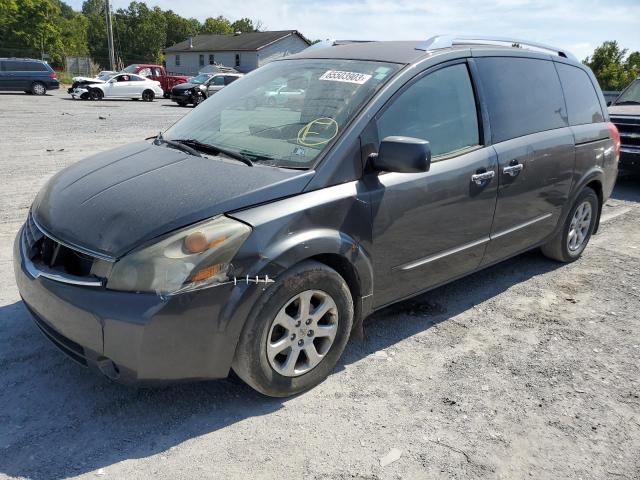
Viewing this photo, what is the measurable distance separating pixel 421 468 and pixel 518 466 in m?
0.46

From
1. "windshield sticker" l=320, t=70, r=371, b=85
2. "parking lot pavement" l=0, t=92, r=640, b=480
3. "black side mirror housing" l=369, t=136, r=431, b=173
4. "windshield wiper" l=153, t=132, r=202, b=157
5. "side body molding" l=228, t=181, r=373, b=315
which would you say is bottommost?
"parking lot pavement" l=0, t=92, r=640, b=480

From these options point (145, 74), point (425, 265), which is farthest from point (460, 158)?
point (145, 74)

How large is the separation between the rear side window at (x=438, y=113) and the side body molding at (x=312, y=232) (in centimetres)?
51

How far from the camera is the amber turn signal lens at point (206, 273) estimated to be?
257 cm

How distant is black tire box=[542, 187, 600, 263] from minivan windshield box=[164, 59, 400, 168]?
8.29 feet

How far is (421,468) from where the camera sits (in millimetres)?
2607

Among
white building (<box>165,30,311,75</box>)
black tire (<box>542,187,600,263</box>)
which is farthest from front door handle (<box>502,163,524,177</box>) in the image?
white building (<box>165,30,311,75</box>)

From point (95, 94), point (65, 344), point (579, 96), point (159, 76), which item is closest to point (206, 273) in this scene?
point (65, 344)

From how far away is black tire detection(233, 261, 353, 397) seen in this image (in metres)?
2.76

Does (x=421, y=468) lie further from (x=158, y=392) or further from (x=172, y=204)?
(x=172, y=204)

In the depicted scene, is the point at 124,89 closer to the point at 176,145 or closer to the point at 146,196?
the point at 176,145

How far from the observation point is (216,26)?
104 metres

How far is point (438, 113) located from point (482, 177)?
529 mm

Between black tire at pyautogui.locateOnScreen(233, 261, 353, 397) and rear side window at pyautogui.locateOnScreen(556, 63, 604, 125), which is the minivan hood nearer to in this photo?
black tire at pyautogui.locateOnScreen(233, 261, 353, 397)
